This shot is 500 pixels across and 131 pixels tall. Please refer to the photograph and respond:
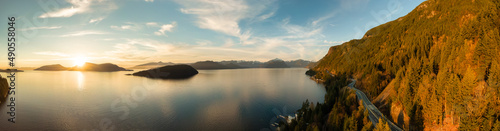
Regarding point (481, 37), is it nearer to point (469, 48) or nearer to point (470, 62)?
point (469, 48)

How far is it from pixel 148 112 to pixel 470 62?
88.5 m

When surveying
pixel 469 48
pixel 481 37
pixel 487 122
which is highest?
pixel 481 37

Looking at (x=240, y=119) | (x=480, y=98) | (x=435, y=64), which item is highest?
(x=435, y=64)

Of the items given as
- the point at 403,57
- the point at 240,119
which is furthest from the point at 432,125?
the point at 403,57

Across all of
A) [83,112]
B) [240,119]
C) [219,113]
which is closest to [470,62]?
[240,119]

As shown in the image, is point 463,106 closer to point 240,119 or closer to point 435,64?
point 435,64

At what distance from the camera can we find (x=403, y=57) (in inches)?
3406

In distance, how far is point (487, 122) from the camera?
2414 cm

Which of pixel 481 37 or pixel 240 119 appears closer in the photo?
pixel 481 37

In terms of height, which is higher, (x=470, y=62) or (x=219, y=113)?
(x=470, y=62)

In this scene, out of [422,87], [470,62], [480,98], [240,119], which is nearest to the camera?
[480,98]

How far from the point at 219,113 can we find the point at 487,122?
5595 centimetres

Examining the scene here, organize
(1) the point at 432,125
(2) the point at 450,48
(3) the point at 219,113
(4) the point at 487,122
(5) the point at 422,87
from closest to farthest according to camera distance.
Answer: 1. (4) the point at 487,122
2. (1) the point at 432,125
3. (5) the point at 422,87
4. (2) the point at 450,48
5. (3) the point at 219,113

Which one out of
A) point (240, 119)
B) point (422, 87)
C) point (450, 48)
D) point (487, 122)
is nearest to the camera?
point (487, 122)
